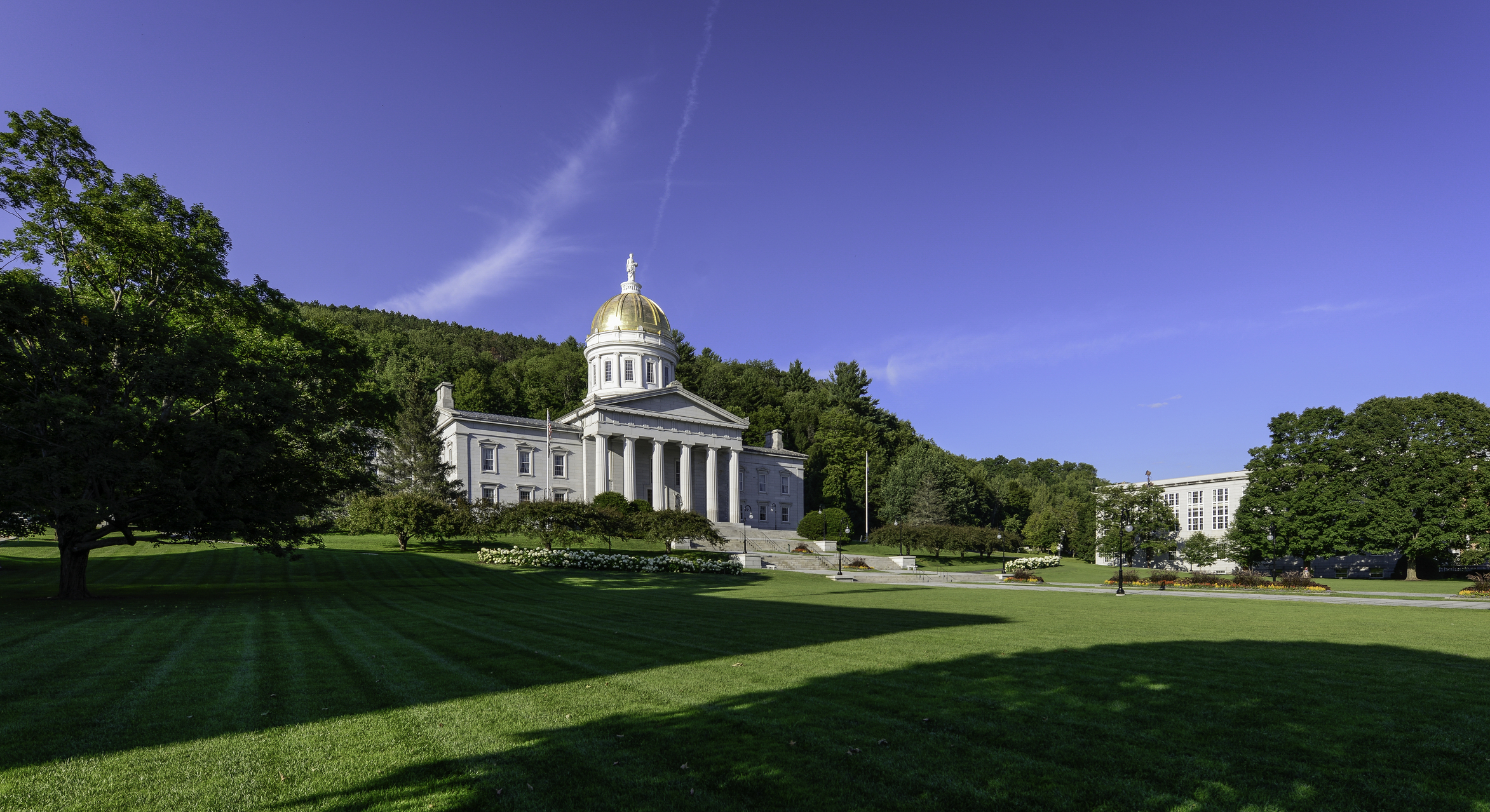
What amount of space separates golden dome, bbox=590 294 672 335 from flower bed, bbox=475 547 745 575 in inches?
1377

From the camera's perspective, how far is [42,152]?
20375 mm

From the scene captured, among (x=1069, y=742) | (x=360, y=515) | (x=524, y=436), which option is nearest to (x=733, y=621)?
(x=1069, y=742)

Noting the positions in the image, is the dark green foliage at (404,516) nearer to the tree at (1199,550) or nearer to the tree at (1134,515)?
the tree at (1134,515)

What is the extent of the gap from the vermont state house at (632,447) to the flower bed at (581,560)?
20935 millimetres

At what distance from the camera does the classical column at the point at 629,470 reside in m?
61.1

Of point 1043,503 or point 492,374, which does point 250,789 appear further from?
point 1043,503

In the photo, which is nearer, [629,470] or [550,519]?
[550,519]

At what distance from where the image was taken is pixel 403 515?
36969mm

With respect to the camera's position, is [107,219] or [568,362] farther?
[568,362]

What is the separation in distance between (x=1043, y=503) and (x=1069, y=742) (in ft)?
315

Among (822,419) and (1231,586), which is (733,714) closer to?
(1231,586)

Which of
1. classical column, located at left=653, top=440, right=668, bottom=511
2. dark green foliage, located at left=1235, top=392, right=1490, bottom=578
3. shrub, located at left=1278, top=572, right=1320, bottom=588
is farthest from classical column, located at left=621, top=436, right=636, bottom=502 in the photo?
dark green foliage, located at left=1235, top=392, right=1490, bottom=578

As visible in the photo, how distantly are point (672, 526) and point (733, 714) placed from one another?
35.8 m

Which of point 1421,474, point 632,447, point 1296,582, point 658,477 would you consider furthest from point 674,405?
point 1421,474
